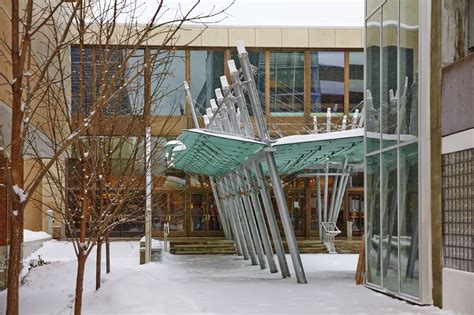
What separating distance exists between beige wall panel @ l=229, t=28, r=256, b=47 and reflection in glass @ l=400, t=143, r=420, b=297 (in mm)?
25379

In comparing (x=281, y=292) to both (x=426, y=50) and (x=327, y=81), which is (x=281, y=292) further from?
(x=327, y=81)

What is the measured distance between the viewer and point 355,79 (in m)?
40.4

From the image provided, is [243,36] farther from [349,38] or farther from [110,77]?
[110,77]

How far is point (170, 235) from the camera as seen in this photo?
40.3 metres

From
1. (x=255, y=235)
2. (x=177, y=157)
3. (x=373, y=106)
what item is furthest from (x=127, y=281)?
(x=177, y=157)

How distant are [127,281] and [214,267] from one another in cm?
Result: 896

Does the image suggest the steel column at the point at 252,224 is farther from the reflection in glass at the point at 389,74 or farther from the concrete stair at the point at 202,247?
the reflection in glass at the point at 389,74

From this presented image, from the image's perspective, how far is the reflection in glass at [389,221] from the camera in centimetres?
1532

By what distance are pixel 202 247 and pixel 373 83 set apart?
17.6m

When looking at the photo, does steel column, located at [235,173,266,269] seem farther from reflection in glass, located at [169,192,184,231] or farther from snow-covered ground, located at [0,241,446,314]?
reflection in glass, located at [169,192,184,231]

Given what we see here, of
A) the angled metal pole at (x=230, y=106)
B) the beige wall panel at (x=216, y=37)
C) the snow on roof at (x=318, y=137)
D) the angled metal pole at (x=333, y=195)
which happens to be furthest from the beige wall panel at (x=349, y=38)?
the snow on roof at (x=318, y=137)

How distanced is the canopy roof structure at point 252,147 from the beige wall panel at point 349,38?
48.8 feet

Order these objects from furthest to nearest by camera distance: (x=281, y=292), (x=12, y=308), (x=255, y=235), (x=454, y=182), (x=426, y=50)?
(x=255, y=235) → (x=281, y=292) → (x=426, y=50) → (x=454, y=182) → (x=12, y=308)

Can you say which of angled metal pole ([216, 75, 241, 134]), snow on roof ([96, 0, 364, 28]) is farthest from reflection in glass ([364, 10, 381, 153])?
snow on roof ([96, 0, 364, 28])
